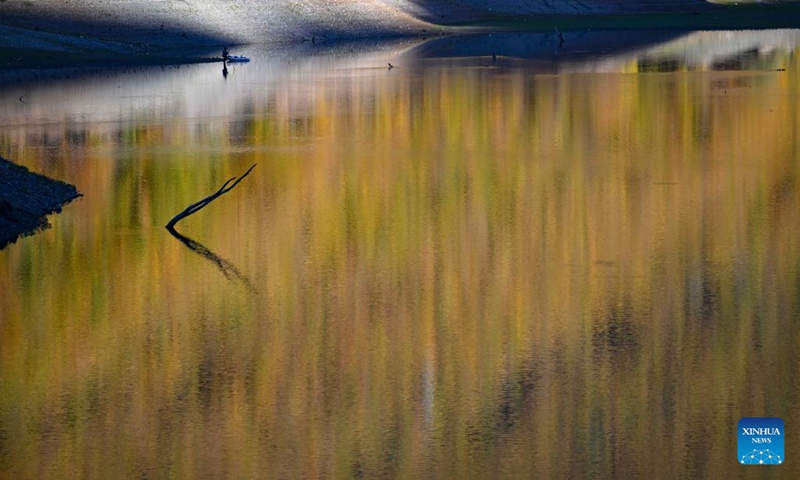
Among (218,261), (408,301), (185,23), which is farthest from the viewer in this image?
(185,23)

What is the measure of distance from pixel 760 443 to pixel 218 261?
40.9 feet

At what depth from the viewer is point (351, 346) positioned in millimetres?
19547

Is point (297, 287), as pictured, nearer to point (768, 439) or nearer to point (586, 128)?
point (768, 439)

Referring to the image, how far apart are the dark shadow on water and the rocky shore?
2828mm

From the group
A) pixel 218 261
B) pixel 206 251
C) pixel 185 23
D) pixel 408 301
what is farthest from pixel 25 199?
pixel 185 23

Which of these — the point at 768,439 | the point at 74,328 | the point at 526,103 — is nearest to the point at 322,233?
the point at 74,328

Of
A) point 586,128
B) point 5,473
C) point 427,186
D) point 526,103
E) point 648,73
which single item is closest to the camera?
point 5,473

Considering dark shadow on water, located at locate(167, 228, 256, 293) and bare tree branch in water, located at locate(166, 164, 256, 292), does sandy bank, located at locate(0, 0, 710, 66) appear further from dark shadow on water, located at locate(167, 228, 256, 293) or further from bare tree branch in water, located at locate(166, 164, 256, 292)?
dark shadow on water, located at locate(167, 228, 256, 293)

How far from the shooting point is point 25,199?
29.8 metres

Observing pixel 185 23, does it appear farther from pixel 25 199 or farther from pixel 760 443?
pixel 760 443

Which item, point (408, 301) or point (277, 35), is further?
point (277, 35)

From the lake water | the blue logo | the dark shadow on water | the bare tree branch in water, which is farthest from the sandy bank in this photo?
the blue logo

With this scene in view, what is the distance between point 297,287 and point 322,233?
4.82m

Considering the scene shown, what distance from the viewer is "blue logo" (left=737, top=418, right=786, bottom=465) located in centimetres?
1476
